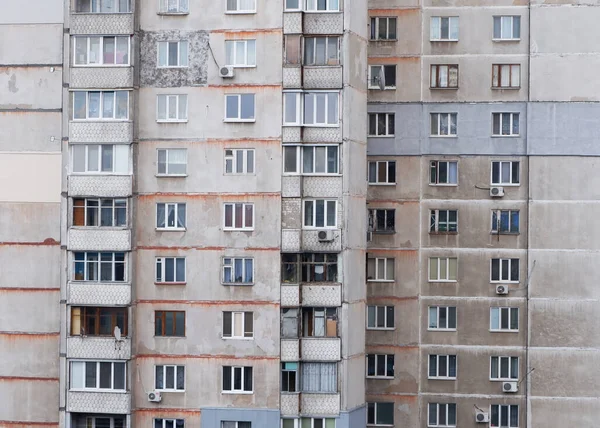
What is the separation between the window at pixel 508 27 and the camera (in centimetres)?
5700

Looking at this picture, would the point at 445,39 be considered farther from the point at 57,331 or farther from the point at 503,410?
the point at 57,331

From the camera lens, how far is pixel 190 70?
52.5 m

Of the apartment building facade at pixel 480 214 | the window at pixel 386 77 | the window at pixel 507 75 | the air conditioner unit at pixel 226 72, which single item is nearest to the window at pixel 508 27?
the apartment building facade at pixel 480 214

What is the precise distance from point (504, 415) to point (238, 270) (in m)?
11.8

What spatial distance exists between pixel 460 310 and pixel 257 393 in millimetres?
9331

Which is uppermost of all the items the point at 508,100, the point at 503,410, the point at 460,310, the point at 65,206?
the point at 508,100

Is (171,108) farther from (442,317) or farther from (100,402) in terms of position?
(442,317)

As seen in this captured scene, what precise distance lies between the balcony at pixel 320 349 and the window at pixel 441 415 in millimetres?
6923

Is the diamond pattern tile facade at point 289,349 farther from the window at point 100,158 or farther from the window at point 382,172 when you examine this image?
the window at point 382,172

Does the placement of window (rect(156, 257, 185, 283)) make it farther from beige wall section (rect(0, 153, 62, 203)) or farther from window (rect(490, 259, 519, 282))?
window (rect(490, 259, 519, 282))

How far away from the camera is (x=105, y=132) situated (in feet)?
171

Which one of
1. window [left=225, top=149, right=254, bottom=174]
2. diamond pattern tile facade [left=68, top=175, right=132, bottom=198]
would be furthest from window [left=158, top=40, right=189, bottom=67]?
diamond pattern tile facade [left=68, top=175, right=132, bottom=198]

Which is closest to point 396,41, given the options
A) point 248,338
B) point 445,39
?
point 445,39

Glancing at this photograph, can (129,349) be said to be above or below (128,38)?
below
